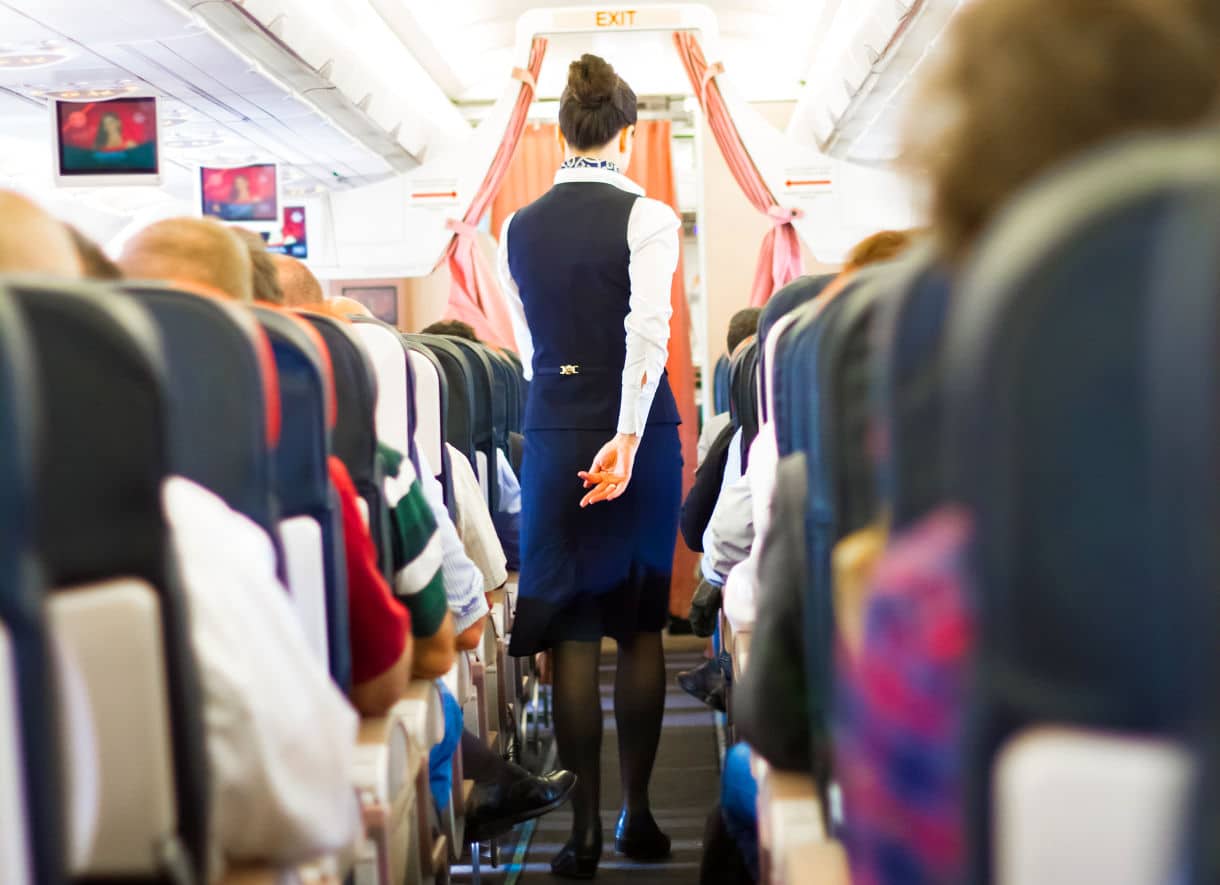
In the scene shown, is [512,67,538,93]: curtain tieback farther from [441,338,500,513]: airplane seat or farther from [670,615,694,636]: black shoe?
[670,615,694,636]: black shoe

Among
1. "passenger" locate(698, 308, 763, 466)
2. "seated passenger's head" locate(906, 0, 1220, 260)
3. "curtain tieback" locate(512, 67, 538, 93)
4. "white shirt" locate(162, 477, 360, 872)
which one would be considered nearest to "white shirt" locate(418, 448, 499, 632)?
"white shirt" locate(162, 477, 360, 872)

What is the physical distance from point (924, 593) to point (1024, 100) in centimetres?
36

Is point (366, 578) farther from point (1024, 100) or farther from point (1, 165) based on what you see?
point (1, 165)

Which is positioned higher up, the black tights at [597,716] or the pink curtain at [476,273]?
the pink curtain at [476,273]

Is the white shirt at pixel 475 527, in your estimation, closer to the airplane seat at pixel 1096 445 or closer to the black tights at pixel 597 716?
the black tights at pixel 597 716

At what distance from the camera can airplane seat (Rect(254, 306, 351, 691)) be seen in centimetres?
172

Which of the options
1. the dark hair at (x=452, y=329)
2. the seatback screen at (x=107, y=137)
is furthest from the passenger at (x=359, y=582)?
the seatback screen at (x=107, y=137)

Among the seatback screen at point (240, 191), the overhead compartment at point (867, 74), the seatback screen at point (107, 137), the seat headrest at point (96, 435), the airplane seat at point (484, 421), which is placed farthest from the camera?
the seatback screen at point (240, 191)

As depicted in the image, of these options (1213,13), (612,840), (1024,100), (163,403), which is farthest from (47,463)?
(612,840)

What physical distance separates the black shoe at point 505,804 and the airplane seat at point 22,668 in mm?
2073

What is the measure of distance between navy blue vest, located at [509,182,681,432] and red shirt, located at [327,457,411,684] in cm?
137

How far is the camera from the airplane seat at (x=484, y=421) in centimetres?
440

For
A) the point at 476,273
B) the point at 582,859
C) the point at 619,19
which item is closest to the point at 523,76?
the point at 619,19

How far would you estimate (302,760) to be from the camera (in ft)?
4.40
